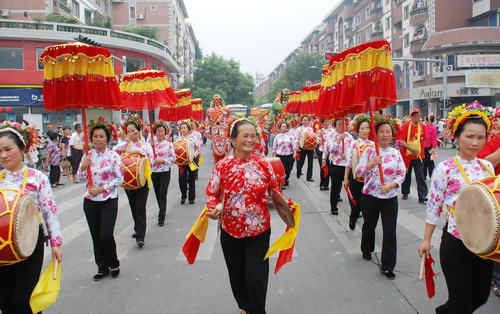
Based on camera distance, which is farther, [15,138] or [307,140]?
[307,140]

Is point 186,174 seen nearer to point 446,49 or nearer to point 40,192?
point 40,192

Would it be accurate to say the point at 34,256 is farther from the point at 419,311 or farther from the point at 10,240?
the point at 419,311

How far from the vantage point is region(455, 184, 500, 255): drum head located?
8.07ft

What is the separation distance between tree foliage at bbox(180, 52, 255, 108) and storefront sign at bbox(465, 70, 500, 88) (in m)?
26.0

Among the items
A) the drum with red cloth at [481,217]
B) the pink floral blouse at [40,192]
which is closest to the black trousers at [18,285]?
the pink floral blouse at [40,192]

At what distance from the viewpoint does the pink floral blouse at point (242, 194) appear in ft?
10.6

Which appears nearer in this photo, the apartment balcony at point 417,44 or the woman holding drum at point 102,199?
the woman holding drum at point 102,199

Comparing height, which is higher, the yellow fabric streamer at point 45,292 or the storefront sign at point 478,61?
Answer: the storefront sign at point 478,61

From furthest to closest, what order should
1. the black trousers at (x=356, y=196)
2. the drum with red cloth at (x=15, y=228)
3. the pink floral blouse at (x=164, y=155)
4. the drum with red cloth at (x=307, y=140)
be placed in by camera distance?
the drum with red cloth at (x=307, y=140), the pink floral blouse at (x=164, y=155), the black trousers at (x=356, y=196), the drum with red cloth at (x=15, y=228)

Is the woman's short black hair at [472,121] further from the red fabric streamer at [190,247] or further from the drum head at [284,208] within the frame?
the red fabric streamer at [190,247]

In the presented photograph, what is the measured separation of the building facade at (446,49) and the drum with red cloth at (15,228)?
25.0 meters

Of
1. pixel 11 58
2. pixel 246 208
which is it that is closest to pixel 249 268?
pixel 246 208

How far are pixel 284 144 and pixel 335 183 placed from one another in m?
3.21

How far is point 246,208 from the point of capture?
10.6ft
